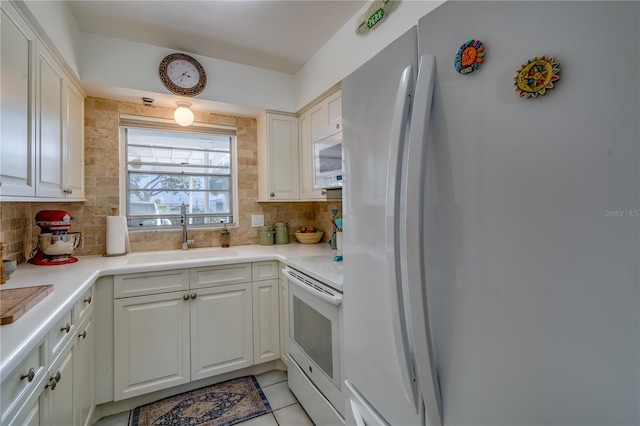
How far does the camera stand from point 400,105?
769 millimetres

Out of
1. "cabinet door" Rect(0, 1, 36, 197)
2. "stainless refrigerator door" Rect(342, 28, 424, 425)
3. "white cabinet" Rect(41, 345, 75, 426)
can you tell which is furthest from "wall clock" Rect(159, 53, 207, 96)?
"white cabinet" Rect(41, 345, 75, 426)

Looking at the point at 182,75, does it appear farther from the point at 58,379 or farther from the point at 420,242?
the point at 420,242

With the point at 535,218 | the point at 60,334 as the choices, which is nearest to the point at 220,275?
the point at 60,334

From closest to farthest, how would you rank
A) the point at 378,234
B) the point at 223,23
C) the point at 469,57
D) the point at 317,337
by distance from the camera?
the point at 469,57, the point at 378,234, the point at 317,337, the point at 223,23

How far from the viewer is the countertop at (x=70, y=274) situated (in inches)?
32.6

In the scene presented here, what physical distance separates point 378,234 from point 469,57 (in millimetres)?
534

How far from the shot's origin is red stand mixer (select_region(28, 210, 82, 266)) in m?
1.79

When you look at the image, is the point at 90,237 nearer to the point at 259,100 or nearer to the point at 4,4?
the point at 4,4

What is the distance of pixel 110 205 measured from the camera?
2322 mm

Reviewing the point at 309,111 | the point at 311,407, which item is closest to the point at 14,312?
the point at 311,407

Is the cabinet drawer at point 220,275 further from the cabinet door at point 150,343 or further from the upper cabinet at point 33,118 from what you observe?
the upper cabinet at point 33,118

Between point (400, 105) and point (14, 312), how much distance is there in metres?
1.41

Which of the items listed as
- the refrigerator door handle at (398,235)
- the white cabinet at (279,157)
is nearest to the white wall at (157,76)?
the white cabinet at (279,157)

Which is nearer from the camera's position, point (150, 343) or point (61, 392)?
point (61, 392)
